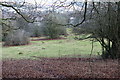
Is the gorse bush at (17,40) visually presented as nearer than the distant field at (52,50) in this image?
No

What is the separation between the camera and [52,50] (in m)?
10.8

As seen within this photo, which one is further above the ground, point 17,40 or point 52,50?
point 17,40

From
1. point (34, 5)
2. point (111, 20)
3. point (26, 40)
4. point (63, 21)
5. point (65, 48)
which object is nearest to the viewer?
point (34, 5)

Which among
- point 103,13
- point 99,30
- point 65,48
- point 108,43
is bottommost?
point 65,48

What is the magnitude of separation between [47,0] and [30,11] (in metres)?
0.77

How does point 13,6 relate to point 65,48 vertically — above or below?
above

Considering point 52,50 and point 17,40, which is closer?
point 52,50

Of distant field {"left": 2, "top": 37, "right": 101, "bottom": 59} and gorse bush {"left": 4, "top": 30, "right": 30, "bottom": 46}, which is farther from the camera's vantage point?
gorse bush {"left": 4, "top": 30, "right": 30, "bottom": 46}

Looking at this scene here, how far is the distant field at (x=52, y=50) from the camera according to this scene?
30.6ft

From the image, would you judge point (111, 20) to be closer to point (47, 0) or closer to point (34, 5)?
point (47, 0)

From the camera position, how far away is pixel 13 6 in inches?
152

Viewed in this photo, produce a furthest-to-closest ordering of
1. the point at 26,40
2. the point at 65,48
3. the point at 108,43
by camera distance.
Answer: the point at 26,40
the point at 65,48
the point at 108,43

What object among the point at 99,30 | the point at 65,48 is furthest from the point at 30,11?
the point at 65,48

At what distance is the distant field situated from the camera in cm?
934
